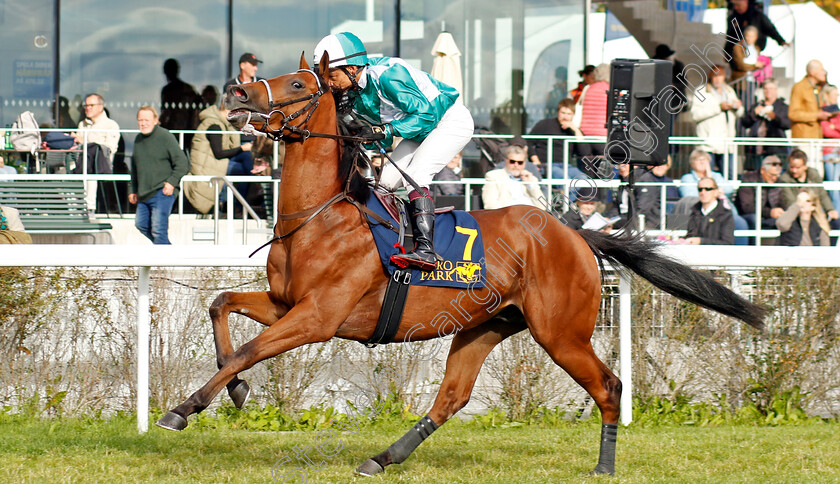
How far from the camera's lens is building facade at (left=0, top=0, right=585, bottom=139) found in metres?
10.0

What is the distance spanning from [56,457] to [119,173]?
19.5ft

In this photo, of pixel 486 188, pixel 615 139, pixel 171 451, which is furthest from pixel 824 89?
pixel 171 451

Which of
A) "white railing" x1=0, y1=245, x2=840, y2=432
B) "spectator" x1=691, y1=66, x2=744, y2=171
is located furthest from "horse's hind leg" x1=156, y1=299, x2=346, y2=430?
"spectator" x1=691, y1=66, x2=744, y2=171

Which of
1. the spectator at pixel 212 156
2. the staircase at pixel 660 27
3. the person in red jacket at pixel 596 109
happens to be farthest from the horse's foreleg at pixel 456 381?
the staircase at pixel 660 27

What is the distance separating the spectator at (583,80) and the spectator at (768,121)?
81.2 inches

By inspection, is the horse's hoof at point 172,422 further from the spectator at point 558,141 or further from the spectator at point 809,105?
the spectator at point 809,105

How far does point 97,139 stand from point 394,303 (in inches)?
251

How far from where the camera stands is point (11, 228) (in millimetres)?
7762

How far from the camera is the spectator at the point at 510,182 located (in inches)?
318

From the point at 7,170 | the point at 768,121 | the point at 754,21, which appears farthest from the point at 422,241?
the point at 754,21

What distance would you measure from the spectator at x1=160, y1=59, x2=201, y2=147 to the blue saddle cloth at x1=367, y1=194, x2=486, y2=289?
634 cm

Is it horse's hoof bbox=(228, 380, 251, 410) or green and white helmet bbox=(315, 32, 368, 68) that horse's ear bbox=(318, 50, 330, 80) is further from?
horse's hoof bbox=(228, 380, 251, 410)

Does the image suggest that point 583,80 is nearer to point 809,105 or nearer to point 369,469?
point 809,105

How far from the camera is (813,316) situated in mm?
5887
